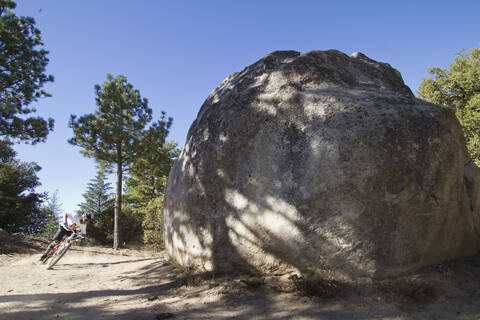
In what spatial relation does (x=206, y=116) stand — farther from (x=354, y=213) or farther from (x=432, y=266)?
(x=432, y=266)

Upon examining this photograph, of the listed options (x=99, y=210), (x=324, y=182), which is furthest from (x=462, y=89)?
(x=99, y=210)

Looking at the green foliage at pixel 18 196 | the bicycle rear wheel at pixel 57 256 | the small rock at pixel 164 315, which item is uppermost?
the green foliage at pixel 18 196

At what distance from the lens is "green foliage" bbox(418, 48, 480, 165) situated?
15438 millimetres

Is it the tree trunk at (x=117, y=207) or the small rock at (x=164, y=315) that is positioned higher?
the tree trunk at (x=117, y=207)

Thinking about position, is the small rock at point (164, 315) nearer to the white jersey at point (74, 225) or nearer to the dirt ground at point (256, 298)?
the dirt ground at point (256, 298)

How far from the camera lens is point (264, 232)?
4.34 m

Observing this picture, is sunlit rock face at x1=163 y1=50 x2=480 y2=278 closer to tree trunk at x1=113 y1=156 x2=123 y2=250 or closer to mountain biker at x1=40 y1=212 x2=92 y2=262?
mountain biker at x1=40 y1=212 x2=92 y2=262

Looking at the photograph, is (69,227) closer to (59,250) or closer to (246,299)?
(59,250)

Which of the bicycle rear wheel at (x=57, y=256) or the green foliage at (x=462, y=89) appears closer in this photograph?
the bicycle rear wheel at (x=57, y=256)

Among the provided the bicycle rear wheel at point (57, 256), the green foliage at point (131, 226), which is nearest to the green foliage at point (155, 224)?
the bicycle rear wheel at point (57, 256)

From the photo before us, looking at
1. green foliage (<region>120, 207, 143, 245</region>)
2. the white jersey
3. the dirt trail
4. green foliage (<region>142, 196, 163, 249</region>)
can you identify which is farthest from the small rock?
green foliage (<region>120, 207, 143, 245</region>)

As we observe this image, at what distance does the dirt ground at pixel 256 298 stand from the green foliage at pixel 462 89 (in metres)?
14.2

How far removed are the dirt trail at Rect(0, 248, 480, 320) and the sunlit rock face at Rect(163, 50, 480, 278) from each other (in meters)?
0.27

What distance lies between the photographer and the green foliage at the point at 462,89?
1544 cm
